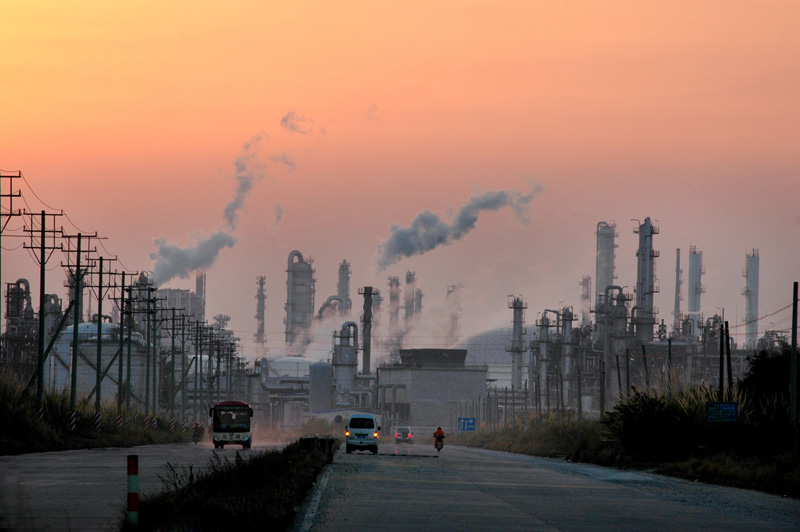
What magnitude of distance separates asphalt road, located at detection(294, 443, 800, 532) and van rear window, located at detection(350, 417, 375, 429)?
17849 mm

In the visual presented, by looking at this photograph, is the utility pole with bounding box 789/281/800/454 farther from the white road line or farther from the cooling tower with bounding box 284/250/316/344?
the cooling tower with bounding box 284/250/316/344

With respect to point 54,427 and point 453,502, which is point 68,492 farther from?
point 54,427

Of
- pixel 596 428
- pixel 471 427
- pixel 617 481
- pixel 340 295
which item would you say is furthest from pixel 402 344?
pixel 617 481

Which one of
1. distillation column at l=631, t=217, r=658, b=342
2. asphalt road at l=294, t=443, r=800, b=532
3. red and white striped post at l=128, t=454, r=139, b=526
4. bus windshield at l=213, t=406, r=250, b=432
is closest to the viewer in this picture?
red and white striped post at l=128, t=454, r=139, b=526

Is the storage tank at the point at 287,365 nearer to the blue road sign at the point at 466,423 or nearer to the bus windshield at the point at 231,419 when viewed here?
the blue road sign at the point at 466,423

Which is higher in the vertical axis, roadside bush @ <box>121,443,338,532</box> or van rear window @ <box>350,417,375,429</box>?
roadside bush @ <box>121,443,338,532</box>

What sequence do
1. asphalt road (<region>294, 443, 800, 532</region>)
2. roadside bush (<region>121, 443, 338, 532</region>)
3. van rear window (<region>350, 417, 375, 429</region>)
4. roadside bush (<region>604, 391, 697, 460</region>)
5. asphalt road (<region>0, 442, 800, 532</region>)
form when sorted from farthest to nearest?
van rear window (<region>350, 417, 375, 429</region>), roadside bush (<region>604, 391, 697, 460</region>), asphalt road (<region>294, 443, 800, 532</region>), asphalt road (<region>0, 442, 800, 532</region>), roadside bush (<region>121, 443, 338, 532</region>)

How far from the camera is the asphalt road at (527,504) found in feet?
50.6

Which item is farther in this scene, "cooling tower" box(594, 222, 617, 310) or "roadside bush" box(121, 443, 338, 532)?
"cooling tower" box(594, 222, 617, 310)

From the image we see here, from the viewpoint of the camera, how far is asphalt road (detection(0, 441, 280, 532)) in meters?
9.11

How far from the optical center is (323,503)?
1817 cm

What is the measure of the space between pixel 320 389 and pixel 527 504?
10758 cm

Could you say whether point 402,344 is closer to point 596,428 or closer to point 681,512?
point 596,428

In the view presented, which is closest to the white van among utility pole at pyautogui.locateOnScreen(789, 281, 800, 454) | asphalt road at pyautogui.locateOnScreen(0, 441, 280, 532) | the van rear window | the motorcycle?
the van rear window
